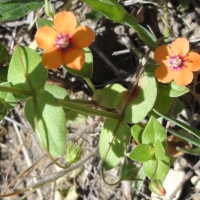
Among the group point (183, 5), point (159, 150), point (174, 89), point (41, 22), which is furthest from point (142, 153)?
point (183, 5)

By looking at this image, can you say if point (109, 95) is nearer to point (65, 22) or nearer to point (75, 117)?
point (75, 117)

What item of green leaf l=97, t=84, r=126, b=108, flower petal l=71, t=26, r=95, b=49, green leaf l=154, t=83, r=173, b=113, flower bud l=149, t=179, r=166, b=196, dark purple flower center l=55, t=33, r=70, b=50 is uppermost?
flower petal l=71, t=26, r=95, b=49

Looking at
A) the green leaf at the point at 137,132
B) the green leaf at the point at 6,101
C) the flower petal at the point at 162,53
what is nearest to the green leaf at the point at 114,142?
the green leaf at the point at 137,132

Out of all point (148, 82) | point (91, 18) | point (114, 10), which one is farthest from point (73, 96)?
point (114, 10)

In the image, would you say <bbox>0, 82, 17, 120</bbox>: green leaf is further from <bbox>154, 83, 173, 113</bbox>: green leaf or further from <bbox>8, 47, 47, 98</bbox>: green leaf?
<bbox>154, 83, 173, 113</bbox>: green leaf

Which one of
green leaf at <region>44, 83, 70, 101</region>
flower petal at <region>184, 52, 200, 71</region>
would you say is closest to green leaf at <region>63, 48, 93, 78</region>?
green leaf at <region>44, 83, 70, 101</region>

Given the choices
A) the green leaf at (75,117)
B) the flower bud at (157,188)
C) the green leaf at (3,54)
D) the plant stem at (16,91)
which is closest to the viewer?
the plant stem at (16,91)

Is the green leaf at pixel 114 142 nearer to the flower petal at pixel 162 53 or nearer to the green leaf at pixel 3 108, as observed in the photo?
the flower petal at pixel 162 53
